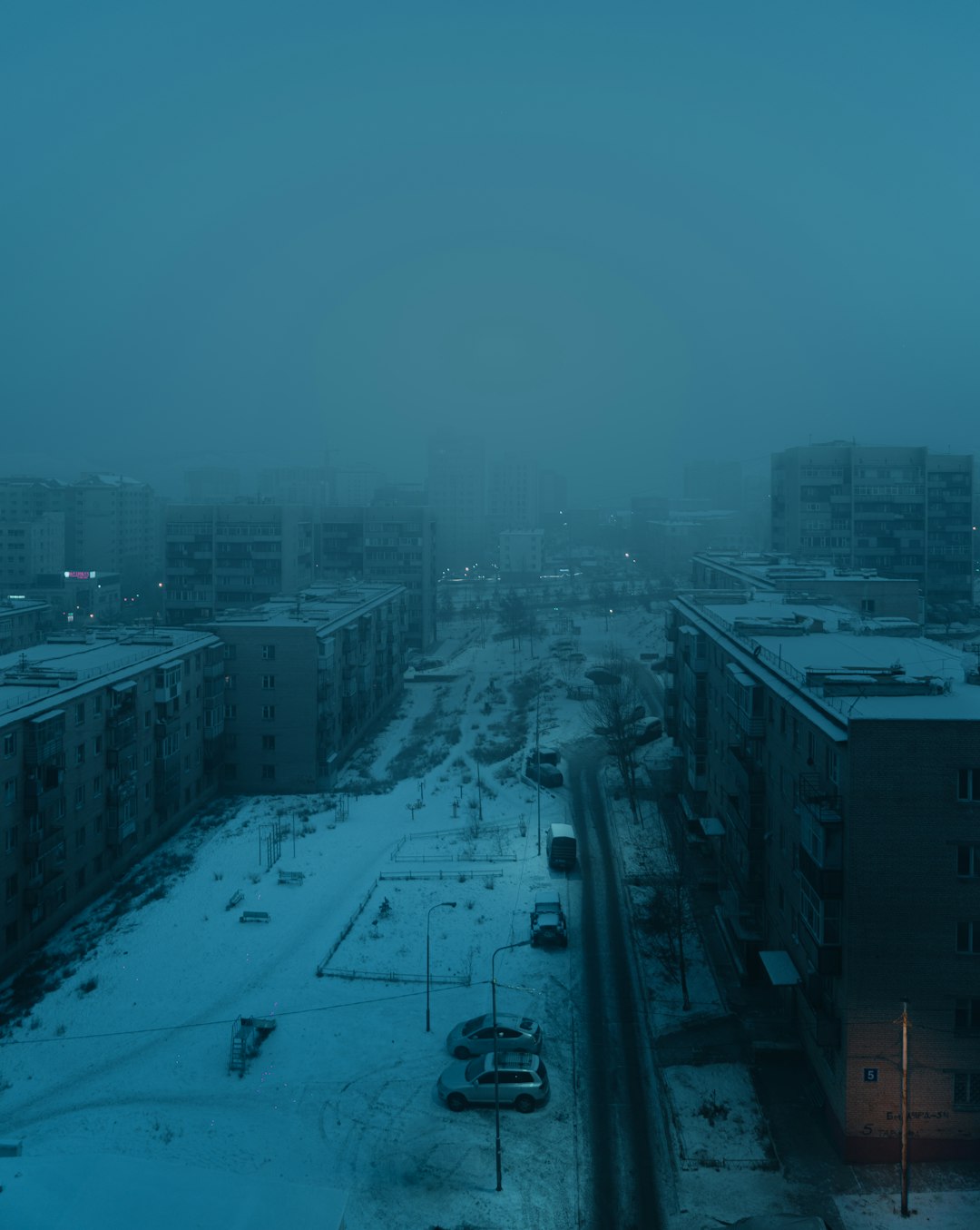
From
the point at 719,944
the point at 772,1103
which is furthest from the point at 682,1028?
the point at 719,944

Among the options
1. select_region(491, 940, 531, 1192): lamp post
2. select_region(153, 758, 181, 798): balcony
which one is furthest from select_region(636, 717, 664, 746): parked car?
select_region(491, 940, 531, 1192): lamp post

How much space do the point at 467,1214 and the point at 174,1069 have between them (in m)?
5.23

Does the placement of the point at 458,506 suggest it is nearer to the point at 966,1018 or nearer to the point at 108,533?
the point at 108,533

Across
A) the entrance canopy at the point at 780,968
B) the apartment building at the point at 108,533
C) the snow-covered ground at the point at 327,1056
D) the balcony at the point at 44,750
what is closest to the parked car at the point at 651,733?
the snow-covered ground at the point at 327,1056

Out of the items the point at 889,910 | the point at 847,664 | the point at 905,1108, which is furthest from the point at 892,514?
the point at 905,1108

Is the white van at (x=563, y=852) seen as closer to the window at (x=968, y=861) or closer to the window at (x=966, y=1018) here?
the window at (x=966, y=1018)

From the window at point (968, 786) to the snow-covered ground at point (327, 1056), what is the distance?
175 inches

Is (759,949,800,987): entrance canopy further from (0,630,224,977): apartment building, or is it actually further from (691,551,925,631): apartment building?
(691,551,925,631): apartment building

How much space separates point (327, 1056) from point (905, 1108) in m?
7.69

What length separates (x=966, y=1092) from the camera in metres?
11.7

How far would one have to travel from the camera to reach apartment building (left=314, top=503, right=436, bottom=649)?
174ft

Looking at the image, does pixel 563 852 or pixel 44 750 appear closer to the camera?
pixel 44 750

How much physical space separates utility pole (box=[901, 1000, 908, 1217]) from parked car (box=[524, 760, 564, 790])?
50.5ft

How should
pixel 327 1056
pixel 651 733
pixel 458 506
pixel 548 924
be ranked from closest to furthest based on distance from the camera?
pixel 327 1056 < pixel 548 924 < pixel 651 733 < pixel 458 506
